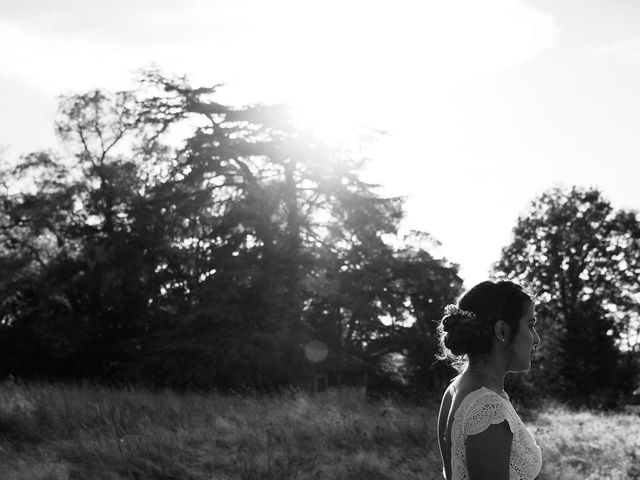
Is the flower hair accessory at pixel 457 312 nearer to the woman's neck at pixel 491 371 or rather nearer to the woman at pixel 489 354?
the woman at pixel 489 354

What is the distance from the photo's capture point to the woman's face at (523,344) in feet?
9.26

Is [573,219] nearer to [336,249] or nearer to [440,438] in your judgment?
Answer: [336,249]

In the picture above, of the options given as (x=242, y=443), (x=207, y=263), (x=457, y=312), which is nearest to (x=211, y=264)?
(x=207, y=263)

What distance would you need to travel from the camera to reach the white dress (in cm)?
265

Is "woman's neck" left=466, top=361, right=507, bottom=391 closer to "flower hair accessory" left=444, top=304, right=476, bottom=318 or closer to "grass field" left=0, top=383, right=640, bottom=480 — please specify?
"flower hair accessory" left=444, top=304, right=476, bottom=318

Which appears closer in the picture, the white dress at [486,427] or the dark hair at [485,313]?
the white dress at [486,427]

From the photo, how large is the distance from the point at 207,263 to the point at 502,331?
25.1 m

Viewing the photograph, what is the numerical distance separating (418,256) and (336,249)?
3094mm

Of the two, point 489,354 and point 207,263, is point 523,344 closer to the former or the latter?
point 489,354

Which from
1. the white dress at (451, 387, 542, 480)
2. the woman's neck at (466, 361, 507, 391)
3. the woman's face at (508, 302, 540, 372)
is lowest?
the white dress at (451, 387, 542, 480)

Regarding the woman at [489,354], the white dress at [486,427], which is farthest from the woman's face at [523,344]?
the white dress at [486,427]

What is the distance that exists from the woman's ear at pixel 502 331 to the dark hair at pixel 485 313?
1cm

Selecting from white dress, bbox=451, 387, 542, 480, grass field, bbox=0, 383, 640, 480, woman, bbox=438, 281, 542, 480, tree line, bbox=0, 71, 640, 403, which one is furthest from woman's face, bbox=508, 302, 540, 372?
tree line, bbox=0, 71, 640, 403

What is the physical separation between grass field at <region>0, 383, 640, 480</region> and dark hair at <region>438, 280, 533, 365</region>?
7002 mm
